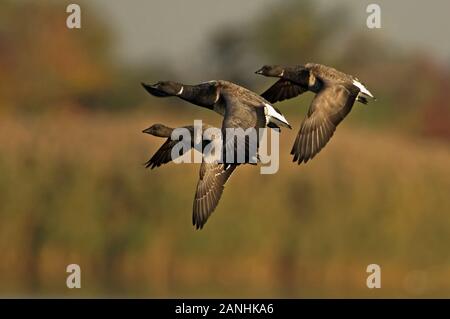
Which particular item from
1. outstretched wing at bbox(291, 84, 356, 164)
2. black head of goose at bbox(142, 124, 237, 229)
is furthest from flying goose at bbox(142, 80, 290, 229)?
outstretched wing at bbox(291, 84, 356, 164)

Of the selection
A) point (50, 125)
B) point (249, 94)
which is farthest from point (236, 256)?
point (249, 94)

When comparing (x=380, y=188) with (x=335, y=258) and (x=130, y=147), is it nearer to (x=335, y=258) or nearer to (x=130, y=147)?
(x=335, y=258)

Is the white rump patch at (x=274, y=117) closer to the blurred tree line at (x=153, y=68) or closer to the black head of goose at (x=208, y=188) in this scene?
the black head of goose at (x=208, y=188)

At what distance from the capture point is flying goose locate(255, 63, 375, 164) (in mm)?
11336

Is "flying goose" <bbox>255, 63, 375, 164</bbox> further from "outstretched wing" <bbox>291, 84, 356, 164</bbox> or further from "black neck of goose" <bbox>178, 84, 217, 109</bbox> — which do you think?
"black neck of goose" <bbox>178, 84, 217, 109</bbox>

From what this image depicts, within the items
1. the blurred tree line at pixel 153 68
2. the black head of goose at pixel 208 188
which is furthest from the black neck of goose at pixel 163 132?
the blurred tree line at pixel 153 68

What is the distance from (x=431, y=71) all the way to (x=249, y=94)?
856 inches

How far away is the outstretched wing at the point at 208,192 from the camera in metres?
11.8

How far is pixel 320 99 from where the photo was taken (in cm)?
1154

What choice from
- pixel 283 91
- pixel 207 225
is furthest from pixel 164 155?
pixel 207 225

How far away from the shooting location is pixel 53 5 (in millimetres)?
32531

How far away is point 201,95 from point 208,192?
0.78 metres

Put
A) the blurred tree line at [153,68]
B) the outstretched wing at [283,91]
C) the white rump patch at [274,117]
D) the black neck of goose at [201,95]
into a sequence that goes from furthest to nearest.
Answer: the blurred tree line at [153,68] → the outstretched wing at [283,91] → the black neck of goose at [201,95] → the white rump patch at [274,117]

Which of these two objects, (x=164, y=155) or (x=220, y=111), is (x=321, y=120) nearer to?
(x=220, y=111)
